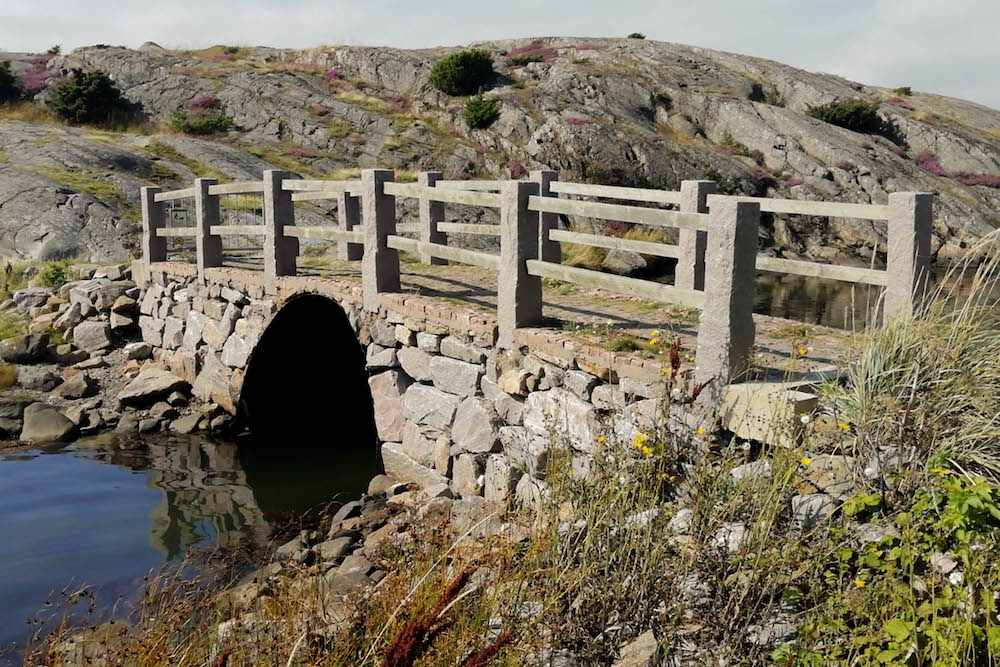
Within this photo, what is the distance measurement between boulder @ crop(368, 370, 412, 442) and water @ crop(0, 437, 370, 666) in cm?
138

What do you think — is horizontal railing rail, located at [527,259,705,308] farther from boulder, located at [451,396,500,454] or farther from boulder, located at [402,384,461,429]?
boulder, located at [402,384,461,429]

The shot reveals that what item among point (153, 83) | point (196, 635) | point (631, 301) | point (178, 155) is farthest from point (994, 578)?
point (153, 83)

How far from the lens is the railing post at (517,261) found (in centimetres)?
751

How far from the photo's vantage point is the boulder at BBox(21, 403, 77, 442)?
11.8 m

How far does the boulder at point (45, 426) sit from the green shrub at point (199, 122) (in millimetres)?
22614

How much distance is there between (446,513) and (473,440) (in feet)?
2.44

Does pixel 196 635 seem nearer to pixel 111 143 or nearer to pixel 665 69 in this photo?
pixel 111 143

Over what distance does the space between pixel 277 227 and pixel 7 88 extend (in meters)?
27.6

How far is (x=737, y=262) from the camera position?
5805 mm

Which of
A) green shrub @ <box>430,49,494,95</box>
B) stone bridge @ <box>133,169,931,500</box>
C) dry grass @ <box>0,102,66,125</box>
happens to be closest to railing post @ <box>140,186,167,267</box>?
stone bridge @ <box>133,169,931,500</box>

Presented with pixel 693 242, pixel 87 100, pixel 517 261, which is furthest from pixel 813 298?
pixel 87 100

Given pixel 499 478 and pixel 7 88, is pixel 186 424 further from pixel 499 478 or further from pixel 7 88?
pixel 7 88

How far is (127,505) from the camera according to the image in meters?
9.98

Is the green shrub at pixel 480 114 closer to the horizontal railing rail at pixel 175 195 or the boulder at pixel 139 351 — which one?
the horizontal railing rail at pixel 175 195
